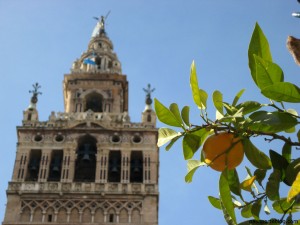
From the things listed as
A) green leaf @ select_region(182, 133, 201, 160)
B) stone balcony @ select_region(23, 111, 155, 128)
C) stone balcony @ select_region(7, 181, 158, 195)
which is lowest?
green leaf @ select_region(182, 133, 201, 160)

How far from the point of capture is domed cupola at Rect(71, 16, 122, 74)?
113 feet

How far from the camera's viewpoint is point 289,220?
2293mm

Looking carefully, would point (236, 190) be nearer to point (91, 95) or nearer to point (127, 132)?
point (127, 132)

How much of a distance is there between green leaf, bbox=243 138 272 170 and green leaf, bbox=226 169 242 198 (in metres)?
0.09

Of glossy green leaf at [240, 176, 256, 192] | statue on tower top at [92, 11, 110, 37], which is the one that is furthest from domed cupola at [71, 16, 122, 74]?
glossy green leaf at [240, 176, 256, 192]

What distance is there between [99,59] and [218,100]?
110 ft

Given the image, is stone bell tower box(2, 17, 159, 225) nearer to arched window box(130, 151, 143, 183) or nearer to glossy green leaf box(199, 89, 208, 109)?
arched window box(130, 151, 143, 183)

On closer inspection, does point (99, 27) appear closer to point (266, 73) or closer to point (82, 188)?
point (82, 188)

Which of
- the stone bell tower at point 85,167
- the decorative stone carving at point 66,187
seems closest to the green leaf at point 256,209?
the stone bell tower at point 85,167

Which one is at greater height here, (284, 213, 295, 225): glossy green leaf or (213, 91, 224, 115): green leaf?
(213, 91, 224, 115): green leaf

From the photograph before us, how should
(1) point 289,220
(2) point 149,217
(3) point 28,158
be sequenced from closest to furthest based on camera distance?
(1) point 289,220
(2) point 149,217
(3) point 28,158

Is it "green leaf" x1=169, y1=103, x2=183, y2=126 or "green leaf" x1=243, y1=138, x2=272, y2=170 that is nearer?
"green leaf" x1=243, y1=138, x2=272, y2=170

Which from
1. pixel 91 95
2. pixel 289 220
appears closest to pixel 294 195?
pixel 289 220

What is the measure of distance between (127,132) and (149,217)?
15.0 feet
